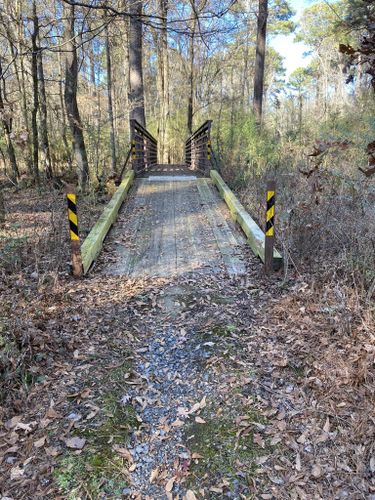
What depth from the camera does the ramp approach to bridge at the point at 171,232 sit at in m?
5.32

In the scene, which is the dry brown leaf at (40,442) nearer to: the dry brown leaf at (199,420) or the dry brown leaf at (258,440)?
the dry brown leaf at (199,420)

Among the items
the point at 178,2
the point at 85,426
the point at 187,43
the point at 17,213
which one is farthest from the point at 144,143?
the point at 85,426

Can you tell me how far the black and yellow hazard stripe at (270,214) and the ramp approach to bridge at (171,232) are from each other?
15.2 inches

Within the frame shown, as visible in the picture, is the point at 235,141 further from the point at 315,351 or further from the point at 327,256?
the point at 315,351

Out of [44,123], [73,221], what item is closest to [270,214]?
[73,221]

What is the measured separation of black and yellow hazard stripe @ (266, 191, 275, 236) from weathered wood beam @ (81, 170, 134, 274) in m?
2.44

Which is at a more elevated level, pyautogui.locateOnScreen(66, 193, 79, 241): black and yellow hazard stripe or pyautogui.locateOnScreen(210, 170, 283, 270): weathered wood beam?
pyautogui.locateOnScreen(66, 193, 79, 241): black and yellow hazard stripe

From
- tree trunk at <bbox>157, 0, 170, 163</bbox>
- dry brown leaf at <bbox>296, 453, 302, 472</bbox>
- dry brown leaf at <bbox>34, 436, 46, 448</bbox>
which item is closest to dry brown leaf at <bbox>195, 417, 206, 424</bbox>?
dry brown leaf at <bbox>296, 453, 302, 472</bbox>

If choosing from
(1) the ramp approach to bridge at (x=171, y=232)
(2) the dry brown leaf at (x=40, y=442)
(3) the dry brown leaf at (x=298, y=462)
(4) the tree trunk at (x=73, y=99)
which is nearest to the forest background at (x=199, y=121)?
(4) the tree trunk at (x=73, y=99)

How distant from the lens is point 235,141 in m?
12.9

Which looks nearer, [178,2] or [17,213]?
[17,213]

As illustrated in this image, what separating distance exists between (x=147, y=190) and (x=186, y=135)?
12.3 metres

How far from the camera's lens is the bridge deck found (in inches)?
214

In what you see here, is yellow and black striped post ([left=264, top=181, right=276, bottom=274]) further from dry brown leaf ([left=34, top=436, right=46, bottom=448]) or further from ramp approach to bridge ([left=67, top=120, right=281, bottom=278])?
dry brown leaf ([left=34, top=436, right=46, bottom=448])
